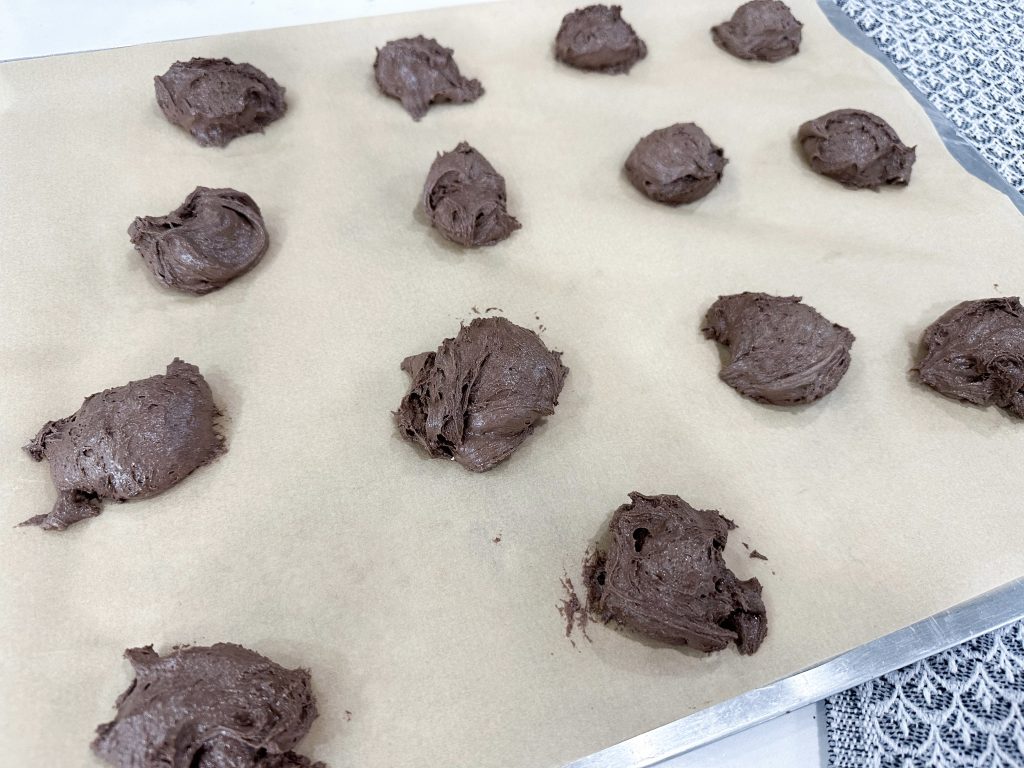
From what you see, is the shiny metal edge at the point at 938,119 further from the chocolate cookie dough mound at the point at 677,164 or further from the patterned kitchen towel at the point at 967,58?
the chocolate cookie dough mound at the point at 677,164

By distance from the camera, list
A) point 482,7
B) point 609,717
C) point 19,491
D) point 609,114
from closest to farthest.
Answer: point 609,717 → point 19,491 → point 609,114 → point 482,7

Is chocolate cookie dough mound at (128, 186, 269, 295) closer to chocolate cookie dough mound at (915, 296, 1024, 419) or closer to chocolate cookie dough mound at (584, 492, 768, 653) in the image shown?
chocolate cookie dough mound at (584, 492, 768, 653)

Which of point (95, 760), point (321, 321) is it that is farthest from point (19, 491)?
point (321, 321)

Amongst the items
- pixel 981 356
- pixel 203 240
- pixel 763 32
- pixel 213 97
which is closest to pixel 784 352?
pixel 981 356

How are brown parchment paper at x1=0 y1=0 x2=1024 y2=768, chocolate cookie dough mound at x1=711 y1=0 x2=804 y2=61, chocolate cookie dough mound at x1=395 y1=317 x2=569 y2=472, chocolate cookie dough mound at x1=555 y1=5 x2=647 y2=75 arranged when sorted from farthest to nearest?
1. chocolate cookie dough mound at x1=711 y1=0 x2=804 y2=61
2. chocolate cookie dough mound at x1=555 y1=5 x2=647 y2=75
3. chocolate cookie dough mound at x1=395 y1=317 x2=569 y2=472
4. brown parchment paper at x1=0 y1=0 x2=1024 y2=768

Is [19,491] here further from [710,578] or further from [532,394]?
[710,578]

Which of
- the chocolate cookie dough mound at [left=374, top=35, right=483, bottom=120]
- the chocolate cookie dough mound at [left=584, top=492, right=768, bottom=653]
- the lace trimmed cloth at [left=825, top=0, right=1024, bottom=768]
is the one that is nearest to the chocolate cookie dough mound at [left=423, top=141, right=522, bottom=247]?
the chocolate cookie dough mound at [left=374, top=35, right=483, bottom=120]
